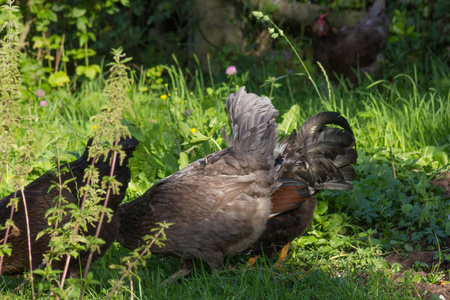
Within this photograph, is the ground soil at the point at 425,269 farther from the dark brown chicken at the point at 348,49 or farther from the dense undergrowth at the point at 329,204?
the dark brown chicken at the point at 348,49

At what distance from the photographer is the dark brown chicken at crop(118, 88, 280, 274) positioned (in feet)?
10.8

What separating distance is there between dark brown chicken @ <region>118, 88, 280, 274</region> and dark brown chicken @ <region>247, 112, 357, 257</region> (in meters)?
0.10

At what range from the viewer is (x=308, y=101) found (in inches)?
239

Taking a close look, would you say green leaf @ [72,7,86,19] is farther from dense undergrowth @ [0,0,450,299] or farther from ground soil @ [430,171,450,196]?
ground soil @ [430,171,450,196]

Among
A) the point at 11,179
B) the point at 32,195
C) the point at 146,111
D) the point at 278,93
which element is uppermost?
the point at 11,179

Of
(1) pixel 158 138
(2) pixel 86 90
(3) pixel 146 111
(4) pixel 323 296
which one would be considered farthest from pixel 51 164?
(4) pixel 323 296

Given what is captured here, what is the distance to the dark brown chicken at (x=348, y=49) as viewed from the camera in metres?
6.91

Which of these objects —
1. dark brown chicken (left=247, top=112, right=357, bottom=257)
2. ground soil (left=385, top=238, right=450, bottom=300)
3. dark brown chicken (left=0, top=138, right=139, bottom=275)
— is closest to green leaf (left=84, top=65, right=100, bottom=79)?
dark brown chicken (left=0, top=138, right=139, bottom=275)

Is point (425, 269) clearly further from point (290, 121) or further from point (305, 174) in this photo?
point (290, 121)

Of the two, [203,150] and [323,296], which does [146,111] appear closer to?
[203,150]

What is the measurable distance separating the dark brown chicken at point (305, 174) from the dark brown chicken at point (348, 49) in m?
3.28

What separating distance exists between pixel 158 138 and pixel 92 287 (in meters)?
2.07

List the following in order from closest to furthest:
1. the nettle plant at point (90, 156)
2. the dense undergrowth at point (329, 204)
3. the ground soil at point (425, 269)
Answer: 1. the nettle plant at point (90, 156)
2. the ground soil at point (425, 269)
3. the dense undergrowth at point (329, 204)

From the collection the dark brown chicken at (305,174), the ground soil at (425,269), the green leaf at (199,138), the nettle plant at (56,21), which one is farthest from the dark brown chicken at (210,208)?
the nettle plant at (56,21)
